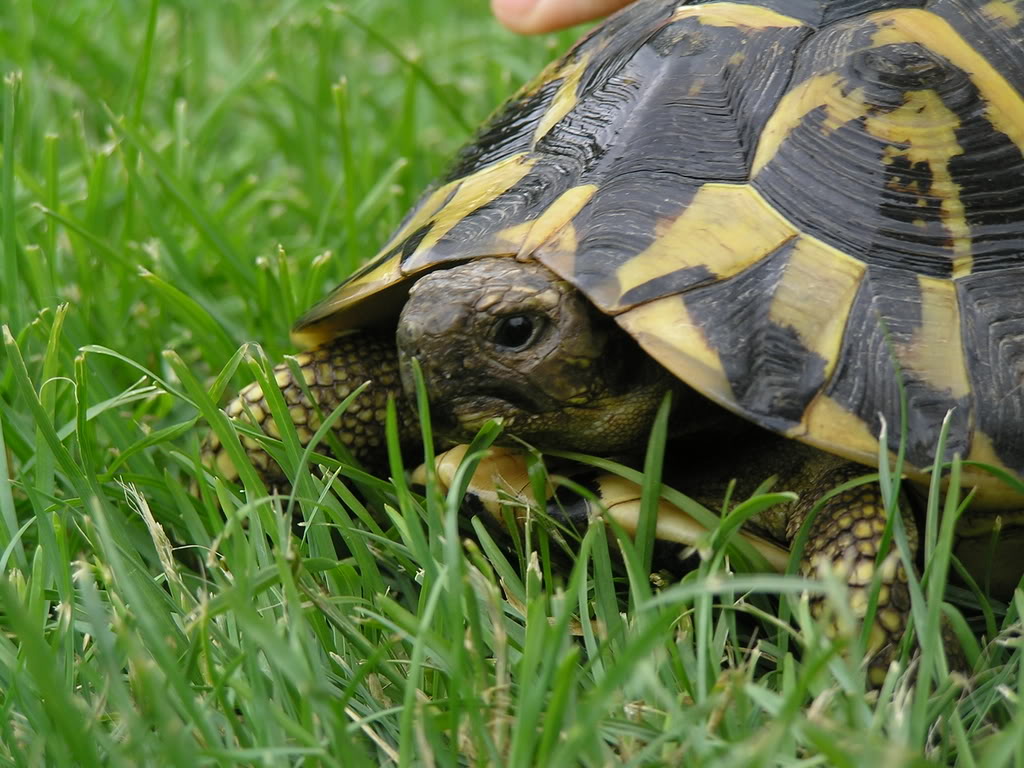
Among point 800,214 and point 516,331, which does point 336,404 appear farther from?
point 800,214

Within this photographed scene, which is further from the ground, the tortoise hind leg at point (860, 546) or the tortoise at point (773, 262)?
the tortoise at point (773, 262)

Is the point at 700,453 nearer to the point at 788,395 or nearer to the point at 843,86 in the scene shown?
the point at 788,395

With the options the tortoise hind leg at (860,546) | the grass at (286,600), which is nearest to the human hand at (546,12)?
the grass at (286,600)

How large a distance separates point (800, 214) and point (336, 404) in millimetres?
803

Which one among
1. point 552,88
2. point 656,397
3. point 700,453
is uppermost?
point 552,88

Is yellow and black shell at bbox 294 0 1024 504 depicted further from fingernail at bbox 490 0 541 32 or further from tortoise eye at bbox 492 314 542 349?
fingernail at bbox 490 0 541 32

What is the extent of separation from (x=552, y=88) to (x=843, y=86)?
49 cm

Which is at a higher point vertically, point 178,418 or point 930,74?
point 930,74

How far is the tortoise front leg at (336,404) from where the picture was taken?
1.85 meters

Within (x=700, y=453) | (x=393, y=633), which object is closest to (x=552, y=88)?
(x=700, y=453)

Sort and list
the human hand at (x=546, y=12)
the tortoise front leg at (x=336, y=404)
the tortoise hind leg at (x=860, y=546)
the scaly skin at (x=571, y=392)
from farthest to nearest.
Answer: the human hand at (x=546, y=12) < the tortoise front leg at (x=336, y=404) < the scaly skin at (x=571, y=392) < the tortoise hind leg at (x=860, y=546)

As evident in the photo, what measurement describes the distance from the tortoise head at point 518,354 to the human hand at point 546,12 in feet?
3.78

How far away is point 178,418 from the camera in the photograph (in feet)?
6.73

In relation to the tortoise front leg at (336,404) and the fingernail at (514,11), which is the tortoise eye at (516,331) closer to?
the tortoise front leg at (336,404)
